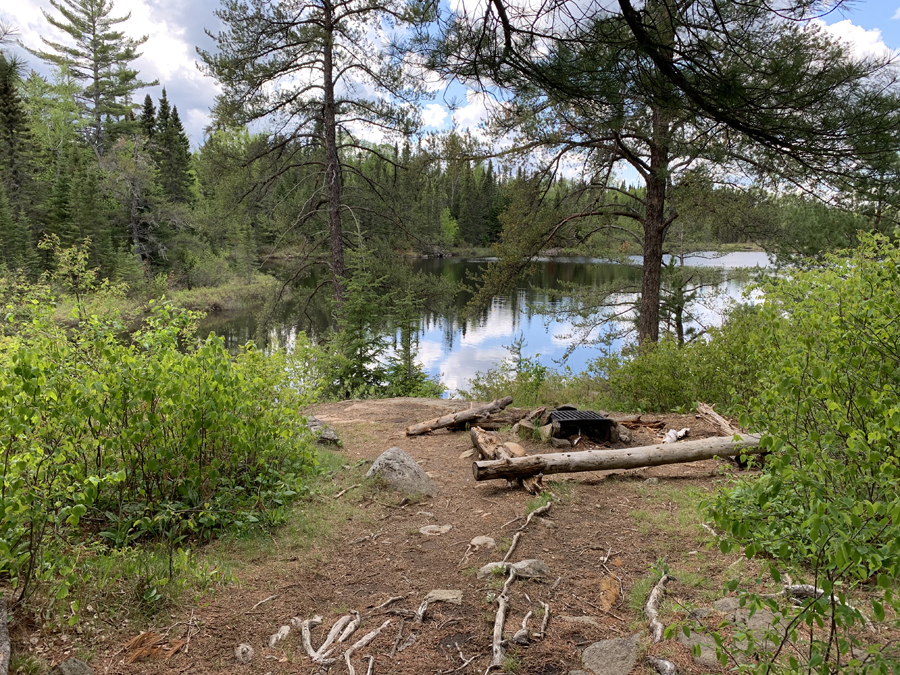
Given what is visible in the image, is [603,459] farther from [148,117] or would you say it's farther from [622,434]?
[148,117]

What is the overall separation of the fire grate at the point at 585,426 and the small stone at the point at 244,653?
441cm

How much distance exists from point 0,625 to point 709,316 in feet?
73.8

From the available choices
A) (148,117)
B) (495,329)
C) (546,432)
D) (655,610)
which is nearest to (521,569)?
(655,610)

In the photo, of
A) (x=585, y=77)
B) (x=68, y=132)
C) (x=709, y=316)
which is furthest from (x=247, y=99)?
(x=68, y=132)

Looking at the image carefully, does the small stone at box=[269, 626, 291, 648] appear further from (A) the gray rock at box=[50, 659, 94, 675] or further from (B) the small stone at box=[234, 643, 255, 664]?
(A) the gray rock at box=[50, 659, 94, 675]

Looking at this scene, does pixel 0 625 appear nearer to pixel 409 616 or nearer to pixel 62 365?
pixel 62 365

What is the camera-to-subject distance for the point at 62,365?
3.14 metres

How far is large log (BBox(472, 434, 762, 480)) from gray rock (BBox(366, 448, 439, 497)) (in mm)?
525

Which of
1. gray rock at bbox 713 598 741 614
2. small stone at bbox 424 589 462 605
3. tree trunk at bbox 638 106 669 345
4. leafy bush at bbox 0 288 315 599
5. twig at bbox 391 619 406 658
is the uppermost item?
tree trunk at bbox 638 106 669 345

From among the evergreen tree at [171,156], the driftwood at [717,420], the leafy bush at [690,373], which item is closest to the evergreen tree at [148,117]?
the evergreen tree at [171,156]

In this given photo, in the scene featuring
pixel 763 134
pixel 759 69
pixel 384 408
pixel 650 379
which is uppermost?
pixel 759 69

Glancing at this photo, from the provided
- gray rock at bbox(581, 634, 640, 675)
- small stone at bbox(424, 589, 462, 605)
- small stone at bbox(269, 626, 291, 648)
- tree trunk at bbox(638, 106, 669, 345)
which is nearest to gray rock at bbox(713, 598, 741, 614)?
gray rock at bbox(581, 634, 640, 675)

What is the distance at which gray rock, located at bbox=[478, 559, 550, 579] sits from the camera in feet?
11.4

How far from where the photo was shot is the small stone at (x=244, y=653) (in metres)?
2.62
